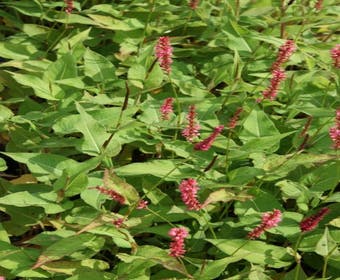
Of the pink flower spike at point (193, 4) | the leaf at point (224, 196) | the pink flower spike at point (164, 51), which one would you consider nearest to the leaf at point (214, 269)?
the leaf at point (224, 196)

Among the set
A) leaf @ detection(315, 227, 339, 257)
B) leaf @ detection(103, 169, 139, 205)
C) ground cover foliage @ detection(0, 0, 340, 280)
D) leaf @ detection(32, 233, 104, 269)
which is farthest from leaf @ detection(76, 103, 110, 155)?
leaf @ detection(315, 227, 339, 257)

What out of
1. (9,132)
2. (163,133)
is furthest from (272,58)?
(9,132)

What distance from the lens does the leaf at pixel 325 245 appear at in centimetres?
169

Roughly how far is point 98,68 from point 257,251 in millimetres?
881

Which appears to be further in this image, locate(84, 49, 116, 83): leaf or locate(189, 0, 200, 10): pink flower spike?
locate(189, 0, 200, 10): pink flower spike

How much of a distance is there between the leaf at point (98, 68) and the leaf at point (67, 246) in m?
0.70

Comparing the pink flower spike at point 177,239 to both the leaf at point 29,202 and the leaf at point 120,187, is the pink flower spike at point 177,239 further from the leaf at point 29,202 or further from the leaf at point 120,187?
the leaf at point 29,202

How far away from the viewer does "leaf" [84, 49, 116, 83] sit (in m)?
2.31

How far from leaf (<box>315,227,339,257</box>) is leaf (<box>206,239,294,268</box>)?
105mm

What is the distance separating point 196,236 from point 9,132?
0.67m

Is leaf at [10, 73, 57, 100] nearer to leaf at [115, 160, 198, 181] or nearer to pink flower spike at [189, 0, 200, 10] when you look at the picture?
leaf at [115, 160, 198, 181]

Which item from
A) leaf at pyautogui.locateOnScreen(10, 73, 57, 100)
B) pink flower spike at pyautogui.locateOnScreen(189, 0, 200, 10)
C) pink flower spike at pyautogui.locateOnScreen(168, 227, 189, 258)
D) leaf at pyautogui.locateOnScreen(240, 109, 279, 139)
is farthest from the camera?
pink flower spike at pyautogui.locateOnScreen(189, 0, 200, 10)

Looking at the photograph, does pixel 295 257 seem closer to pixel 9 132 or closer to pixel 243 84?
pixel 243 84

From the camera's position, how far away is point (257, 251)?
1777mm
